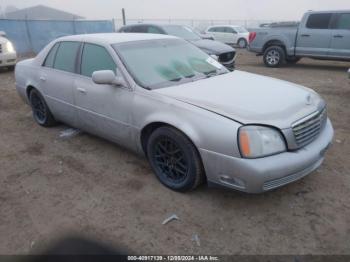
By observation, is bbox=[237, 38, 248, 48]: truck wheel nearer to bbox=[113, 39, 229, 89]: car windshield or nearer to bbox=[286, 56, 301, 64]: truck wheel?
bbox=[286, 56, 301, 64]: truck wheel

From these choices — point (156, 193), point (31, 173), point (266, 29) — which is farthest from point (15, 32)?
point (156, 193)

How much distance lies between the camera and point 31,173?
12.5 ft

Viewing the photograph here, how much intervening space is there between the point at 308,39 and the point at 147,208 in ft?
30.3

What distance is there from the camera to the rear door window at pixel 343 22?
9594 millimetres

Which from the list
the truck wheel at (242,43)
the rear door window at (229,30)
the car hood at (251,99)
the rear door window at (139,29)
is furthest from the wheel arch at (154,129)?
the rear door window at (229,30)

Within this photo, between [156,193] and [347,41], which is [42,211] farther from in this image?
[347,41]

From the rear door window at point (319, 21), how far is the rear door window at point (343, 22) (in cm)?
27

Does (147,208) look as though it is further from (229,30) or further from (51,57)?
(229,30)

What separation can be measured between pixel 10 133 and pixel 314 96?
4548 millimetres

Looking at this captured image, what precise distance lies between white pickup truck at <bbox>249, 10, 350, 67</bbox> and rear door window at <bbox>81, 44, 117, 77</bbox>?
27.6ft

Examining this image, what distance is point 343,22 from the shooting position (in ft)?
31.7

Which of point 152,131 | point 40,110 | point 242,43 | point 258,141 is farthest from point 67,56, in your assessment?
point 242,43

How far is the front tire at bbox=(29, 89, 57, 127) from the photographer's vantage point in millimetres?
4988

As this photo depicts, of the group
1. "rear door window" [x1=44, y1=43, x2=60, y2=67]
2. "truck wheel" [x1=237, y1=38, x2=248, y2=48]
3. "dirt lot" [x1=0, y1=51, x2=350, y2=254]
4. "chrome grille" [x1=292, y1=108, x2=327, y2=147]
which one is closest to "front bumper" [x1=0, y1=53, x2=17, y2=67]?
"rear door window" [x1=44, y1=43, x2=60, y2=67]
